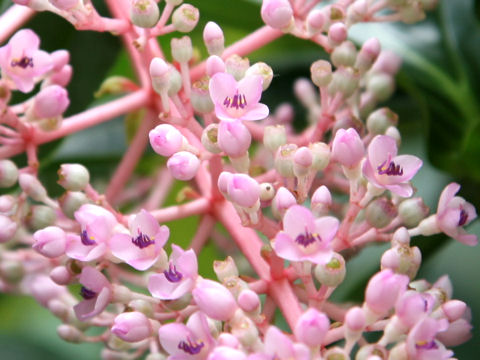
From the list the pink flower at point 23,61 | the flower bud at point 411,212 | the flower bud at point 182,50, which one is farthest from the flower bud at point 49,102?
the flower bud at point 411,212

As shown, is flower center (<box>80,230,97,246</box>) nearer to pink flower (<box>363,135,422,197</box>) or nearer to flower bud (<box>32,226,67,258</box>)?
flower bud (<box>32,226,67,258</box>)

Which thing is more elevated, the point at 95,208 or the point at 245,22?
the point at 95,208

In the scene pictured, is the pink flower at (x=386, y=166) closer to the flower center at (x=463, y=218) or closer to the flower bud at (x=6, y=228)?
the flower center at (x=463, y=218)

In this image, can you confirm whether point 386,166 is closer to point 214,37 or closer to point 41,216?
point 214,37

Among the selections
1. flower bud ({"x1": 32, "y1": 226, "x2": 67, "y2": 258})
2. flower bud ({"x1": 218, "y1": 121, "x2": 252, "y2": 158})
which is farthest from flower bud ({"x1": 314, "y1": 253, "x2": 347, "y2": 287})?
flower bud ({"x1": 32, "y1": 226, "x2": 67, "y2": 258})

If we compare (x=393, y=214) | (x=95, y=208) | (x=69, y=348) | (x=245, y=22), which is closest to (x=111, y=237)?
(x=95, y=208)

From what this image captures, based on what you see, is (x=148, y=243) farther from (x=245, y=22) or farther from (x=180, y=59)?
(x=245, y=22)

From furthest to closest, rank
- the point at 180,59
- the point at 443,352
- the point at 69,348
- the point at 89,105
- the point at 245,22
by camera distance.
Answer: the point at 69,348, the point at 245,22, the point at 89,105, the point at 180,59, the point at 443,352
